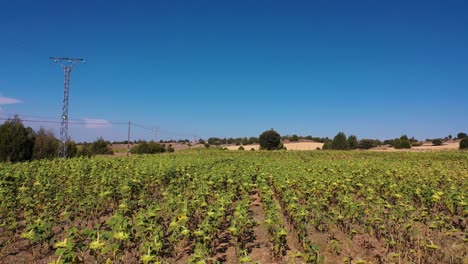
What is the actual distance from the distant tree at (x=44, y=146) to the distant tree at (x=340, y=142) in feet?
142

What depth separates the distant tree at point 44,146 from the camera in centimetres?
3370

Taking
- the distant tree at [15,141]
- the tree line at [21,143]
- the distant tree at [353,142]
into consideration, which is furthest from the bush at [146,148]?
the distant tree at [353,142]

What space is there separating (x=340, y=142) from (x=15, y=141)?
4710 centimetres

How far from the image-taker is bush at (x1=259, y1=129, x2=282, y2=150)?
202 ft

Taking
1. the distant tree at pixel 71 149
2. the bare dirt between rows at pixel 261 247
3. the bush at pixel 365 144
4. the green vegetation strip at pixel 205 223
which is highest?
the bush at pixel 365 144

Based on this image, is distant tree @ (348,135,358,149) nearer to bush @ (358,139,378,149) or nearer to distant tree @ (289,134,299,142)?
bush @ (358,139,378,149)

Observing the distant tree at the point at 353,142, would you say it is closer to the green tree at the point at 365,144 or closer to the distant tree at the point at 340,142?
the distant tree at the point at 340,142

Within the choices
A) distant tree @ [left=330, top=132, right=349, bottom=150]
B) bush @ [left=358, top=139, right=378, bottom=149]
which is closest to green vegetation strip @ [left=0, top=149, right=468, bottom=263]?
distant tree @ [left=330, top=132, right=349, bottom=150]

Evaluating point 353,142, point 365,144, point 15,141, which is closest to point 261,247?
point 15,141

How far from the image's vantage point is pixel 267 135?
62.1 meters

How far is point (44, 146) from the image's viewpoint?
35094 mm

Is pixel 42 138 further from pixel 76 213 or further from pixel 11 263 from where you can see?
pixel 11 263

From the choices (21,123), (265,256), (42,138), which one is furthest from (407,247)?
(42,138)

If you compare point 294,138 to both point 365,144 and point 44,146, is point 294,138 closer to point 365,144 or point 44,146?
point 365,144
